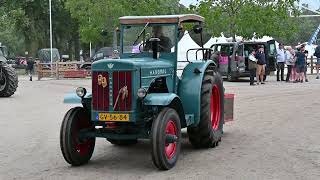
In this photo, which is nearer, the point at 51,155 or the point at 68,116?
the point at 68,116

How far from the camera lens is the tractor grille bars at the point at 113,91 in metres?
7.88

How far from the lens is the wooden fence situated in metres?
33.9

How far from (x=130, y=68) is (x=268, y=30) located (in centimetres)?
2647

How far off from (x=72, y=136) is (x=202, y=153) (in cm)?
214

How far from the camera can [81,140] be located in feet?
27.4

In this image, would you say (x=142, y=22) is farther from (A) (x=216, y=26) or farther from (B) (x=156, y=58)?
(A) (x=216, y=26)

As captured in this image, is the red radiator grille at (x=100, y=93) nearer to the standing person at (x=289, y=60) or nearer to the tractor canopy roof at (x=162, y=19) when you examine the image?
the tractor canopy roof at (x=162, y=19)

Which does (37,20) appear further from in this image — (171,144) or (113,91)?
(171,144)

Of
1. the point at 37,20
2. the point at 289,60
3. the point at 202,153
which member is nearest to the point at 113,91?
the point at 202,153

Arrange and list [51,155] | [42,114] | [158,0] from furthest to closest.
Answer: [158,0], [42,114], [51,155]

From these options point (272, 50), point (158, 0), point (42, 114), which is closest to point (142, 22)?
point (42, 114)

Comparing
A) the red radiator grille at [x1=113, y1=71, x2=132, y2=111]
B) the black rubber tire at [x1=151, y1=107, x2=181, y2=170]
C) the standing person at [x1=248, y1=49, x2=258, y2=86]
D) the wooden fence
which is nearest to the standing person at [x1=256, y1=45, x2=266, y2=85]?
the standing person at [x1=248, y1=49, x2=258, y2=86]

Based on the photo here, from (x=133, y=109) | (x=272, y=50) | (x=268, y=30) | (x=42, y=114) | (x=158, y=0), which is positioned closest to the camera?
(x=133, y=109)

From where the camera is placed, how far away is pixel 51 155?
9.23 metres
